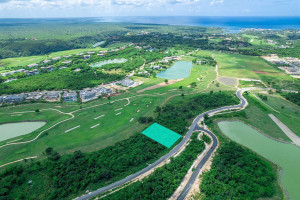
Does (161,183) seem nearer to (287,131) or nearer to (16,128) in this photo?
(287,131)

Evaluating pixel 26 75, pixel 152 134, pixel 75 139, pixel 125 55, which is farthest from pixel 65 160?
pixel 125 55

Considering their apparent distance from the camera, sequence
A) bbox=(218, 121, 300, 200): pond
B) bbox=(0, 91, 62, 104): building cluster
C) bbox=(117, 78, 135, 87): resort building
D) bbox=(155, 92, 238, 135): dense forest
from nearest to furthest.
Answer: bbox=(218, 121, 300, 200): pond < bbox=(155, 92, 238, 135): dense forest < bbox=(0, 91, 62, 104): building cluster < bbox=(117, 78, 135, 87): resort building

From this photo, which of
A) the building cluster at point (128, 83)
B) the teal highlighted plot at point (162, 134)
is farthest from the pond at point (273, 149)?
the building cluster at point (128, 83)

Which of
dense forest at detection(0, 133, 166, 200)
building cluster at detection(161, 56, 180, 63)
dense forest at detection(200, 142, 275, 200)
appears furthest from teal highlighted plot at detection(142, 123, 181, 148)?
building cluster at detection(161, 56, 180, 63)

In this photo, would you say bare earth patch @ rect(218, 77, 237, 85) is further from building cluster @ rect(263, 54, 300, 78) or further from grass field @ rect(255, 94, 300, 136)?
building cluster @ rect(263, 54, 300, 78)

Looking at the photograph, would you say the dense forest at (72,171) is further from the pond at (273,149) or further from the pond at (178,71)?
the pond at (178,71)

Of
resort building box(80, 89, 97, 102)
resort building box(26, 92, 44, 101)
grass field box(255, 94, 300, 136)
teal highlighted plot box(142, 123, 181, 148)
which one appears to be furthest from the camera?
resort building box(80, 89, 97, 102)

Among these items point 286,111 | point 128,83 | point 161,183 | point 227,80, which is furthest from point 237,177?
point 227,80
